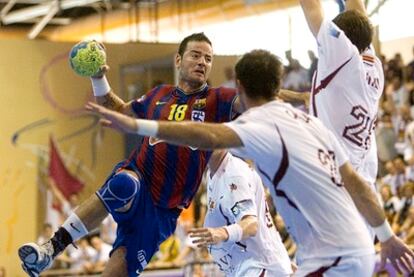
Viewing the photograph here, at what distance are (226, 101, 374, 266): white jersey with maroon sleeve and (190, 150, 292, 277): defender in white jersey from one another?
2.39m

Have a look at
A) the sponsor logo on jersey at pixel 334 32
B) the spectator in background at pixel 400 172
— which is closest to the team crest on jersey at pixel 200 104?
the sponsor logo on jersey at pixel 334 32

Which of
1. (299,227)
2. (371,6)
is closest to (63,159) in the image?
(371,6)

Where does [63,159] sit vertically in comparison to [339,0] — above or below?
below

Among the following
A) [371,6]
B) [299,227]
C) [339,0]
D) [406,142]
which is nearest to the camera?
[299,227]

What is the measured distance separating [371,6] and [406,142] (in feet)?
12.1

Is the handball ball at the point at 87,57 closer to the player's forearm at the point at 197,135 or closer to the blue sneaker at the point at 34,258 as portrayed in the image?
the blue sneaker at the point at 34,258

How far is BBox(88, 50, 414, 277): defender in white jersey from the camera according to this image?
5578mm

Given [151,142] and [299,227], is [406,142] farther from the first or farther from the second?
[299,227]

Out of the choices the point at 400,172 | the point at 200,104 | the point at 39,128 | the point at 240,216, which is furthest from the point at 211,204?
the point at 39,128

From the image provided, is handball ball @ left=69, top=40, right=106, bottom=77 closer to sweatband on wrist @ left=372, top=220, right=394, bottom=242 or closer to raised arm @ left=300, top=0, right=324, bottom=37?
raised arm @ left=300, top=0, right=324, bottom=37

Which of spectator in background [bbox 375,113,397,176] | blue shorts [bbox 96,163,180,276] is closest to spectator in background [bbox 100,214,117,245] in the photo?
Result: spectator in background [bbox 375,113,397,176]

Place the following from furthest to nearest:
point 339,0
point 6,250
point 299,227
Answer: point 6,250 < point 339,0 < point 299,227

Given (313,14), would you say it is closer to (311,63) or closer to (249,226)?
(249,226)

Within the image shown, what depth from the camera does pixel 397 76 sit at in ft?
60.4
